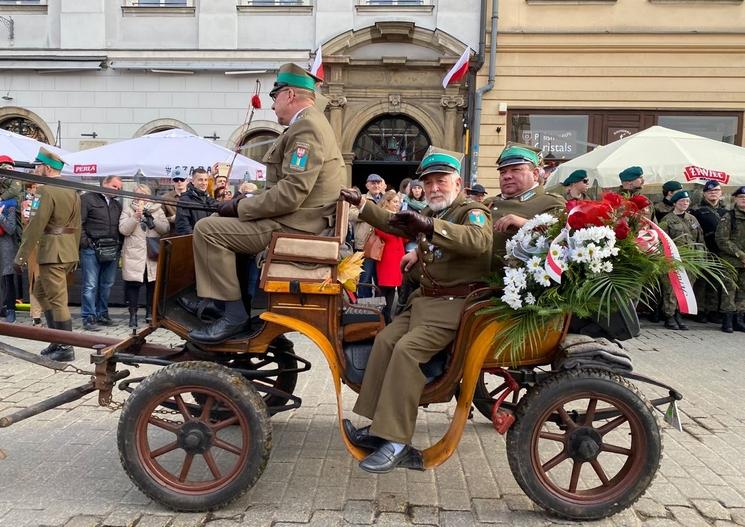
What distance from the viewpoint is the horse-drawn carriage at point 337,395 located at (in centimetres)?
308

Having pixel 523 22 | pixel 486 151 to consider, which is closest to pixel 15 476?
pixel 486 151

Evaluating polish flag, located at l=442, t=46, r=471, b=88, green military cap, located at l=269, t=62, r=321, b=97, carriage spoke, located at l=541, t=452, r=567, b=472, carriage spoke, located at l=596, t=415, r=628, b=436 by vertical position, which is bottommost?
carriage spoke, located at l=541, t=452, r=567, b=472

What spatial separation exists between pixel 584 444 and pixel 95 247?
6816mm

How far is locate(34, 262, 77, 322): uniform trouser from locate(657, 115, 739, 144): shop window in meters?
12.3

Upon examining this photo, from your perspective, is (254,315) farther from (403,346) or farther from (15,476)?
(15,476)

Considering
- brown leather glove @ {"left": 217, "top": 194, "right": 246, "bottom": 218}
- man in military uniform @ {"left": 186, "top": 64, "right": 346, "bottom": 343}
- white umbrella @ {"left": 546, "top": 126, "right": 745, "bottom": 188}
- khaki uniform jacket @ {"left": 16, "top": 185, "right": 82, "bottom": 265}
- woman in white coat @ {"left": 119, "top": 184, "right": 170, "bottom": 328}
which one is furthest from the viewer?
white umbrella @ {"left": 546, "top": 126, "right": 745, "bottom": 188}

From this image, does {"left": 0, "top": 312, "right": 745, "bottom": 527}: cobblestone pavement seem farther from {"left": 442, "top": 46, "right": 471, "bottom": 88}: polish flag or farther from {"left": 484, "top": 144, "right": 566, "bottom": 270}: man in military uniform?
{"left": 442, "top": 46, "right": 471, "bottom": 88}: polish flag

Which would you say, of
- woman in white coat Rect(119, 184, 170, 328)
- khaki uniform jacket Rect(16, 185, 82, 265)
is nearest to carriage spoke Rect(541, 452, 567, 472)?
khaki uniform jacket Rect(16, 185, 82, 265)

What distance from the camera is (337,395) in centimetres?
324

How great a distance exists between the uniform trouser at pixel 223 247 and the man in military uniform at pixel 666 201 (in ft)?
23.2

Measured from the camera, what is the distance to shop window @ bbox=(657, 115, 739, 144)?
43.9ft

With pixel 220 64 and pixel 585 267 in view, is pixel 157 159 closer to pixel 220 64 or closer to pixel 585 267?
pixel 220 64

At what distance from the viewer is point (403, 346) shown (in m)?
3.12

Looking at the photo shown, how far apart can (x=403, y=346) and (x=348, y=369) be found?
0.39 meters
